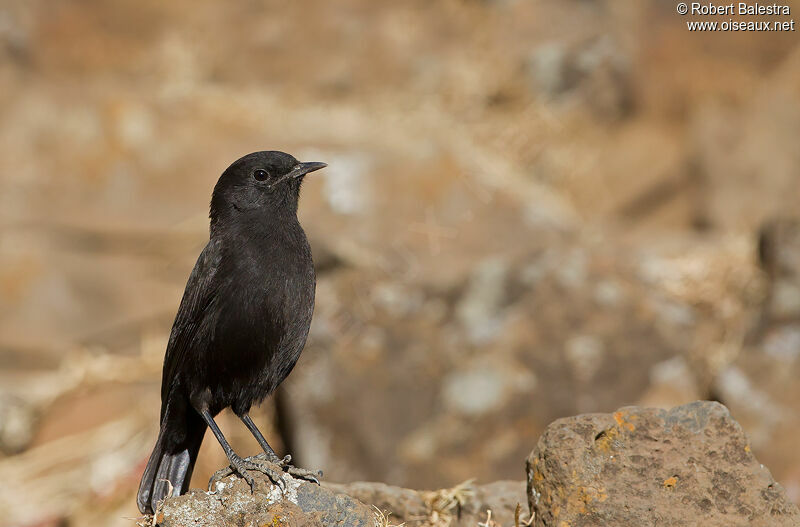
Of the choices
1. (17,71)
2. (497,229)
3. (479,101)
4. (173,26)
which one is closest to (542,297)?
(497,229)

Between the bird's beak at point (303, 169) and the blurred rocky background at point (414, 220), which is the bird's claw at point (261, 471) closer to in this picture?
the bird's beak at point (303, 169)

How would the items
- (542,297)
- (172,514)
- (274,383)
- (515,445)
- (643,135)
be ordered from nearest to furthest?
(172,514) < (274,383) < (515,445) < (542,297) < (643,135)

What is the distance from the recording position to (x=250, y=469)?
3973 mm

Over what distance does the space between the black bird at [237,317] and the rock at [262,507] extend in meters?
0.30

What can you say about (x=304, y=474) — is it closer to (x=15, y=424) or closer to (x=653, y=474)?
(x=653, y=474)

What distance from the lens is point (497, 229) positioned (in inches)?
399

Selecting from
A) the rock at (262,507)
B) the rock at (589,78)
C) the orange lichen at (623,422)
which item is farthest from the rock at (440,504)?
the rock at (589,78)

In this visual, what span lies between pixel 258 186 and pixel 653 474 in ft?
8.26

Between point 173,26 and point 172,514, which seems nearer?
point 172,514

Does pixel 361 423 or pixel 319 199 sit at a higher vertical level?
pixel 319 199

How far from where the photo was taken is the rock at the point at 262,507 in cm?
370

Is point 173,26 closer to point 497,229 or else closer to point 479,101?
point 479,101

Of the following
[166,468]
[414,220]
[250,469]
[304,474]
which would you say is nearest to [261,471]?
[250,469]

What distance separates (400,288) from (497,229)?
102 inches
